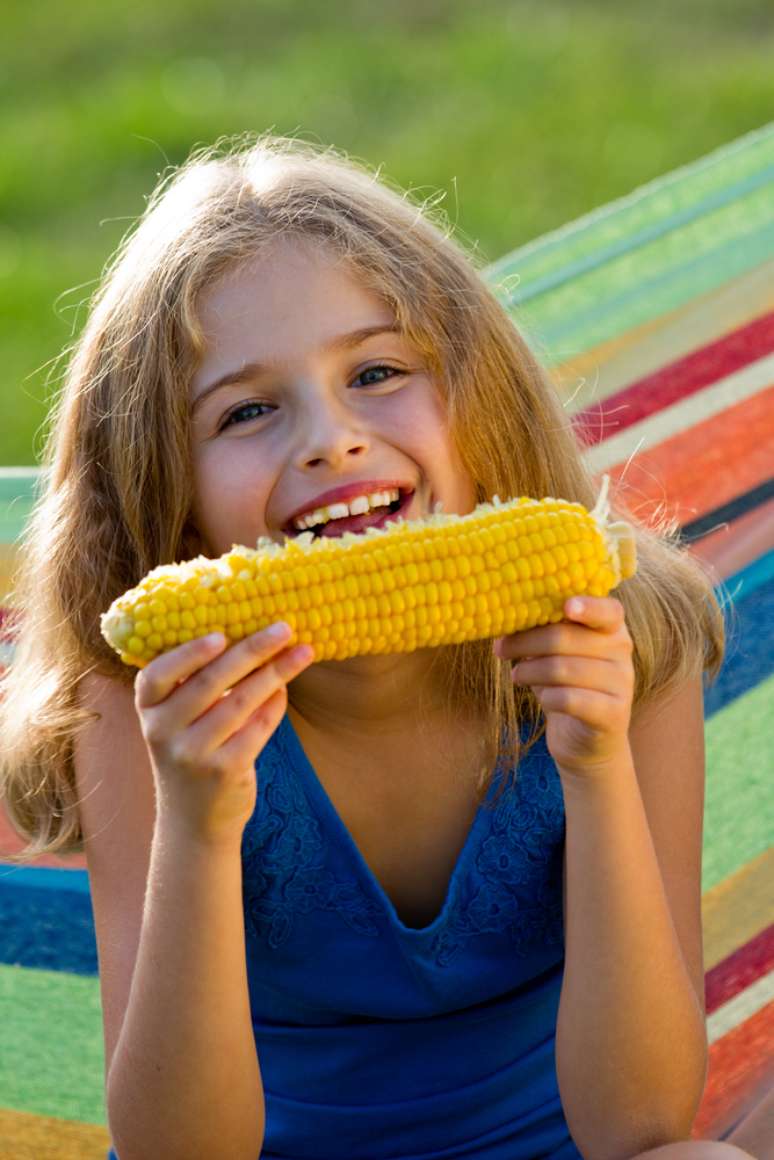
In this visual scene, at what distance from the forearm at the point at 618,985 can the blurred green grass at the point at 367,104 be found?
4.74 m

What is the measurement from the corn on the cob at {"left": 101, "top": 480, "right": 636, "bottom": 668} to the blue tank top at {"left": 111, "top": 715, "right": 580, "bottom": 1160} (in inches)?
21.0

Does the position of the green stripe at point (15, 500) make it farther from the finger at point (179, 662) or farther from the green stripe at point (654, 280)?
the finger at point (179, 662)

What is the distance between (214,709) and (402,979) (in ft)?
2.41

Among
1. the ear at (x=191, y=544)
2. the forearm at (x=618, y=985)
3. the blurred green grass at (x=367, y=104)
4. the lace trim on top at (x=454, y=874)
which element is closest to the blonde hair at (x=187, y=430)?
the ear at (x=191, y=544)

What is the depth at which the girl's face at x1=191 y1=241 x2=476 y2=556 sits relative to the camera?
2.44 meters

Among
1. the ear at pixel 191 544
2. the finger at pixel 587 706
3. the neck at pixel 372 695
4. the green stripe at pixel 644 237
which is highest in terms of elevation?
the green stripe at pixel 644 237

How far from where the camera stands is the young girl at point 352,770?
2.37m

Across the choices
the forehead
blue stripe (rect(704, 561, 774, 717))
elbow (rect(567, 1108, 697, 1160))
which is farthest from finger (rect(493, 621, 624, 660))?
blue stripe (rect(704, 561, 774, 717))

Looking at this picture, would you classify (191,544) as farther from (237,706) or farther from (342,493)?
(237,706)

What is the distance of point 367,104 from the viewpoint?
900cm

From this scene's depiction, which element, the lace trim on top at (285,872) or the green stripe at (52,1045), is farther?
the green stripe at (52,1045)

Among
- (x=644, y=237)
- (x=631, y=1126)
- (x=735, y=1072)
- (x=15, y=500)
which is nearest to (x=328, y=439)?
(x=631, y=1126)

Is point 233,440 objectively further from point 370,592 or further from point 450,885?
point 450,885

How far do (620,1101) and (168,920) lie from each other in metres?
0.65
